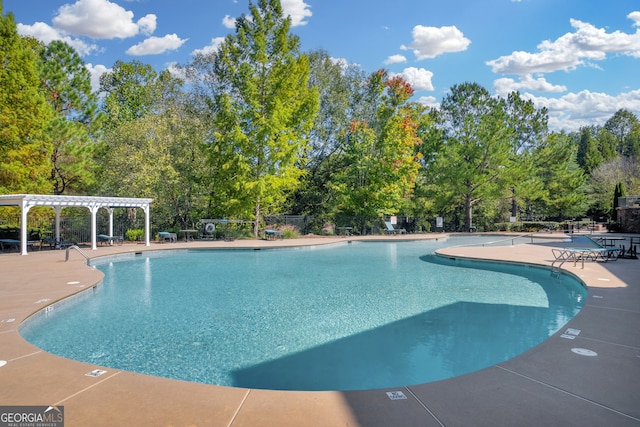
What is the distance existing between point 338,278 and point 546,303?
487 centimetres

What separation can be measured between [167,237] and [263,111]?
8.57 m

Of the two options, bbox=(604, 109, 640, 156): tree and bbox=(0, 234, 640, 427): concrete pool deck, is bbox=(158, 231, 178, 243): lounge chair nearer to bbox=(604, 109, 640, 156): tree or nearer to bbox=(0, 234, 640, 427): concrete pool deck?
bbox=(0, 234, 640, 427): concrete pool deck

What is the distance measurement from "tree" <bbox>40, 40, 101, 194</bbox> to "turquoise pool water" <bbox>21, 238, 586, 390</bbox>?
10874 mm

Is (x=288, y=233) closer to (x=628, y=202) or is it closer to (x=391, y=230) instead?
(x=391, y=230)

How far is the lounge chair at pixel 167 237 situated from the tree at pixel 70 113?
16.7ft

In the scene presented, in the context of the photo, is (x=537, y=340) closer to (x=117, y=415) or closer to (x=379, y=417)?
(x=379, y=417)

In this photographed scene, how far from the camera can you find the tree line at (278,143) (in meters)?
19.7

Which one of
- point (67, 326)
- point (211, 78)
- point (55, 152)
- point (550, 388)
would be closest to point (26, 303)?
point (67, 326)

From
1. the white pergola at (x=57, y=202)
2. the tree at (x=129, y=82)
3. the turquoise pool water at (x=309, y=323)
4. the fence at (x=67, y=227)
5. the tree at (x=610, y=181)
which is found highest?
the tree at (x=129, y=82)

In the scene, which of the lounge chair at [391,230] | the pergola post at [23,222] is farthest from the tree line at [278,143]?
the pergola post at [23,222]

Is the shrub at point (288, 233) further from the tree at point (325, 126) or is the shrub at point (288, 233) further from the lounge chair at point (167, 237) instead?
the lounge chair at point (167, 237)

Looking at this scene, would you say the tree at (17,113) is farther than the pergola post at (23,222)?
Yes

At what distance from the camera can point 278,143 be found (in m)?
21.3

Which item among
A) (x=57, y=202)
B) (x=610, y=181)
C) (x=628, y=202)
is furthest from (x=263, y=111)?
(x=610, y=181)
